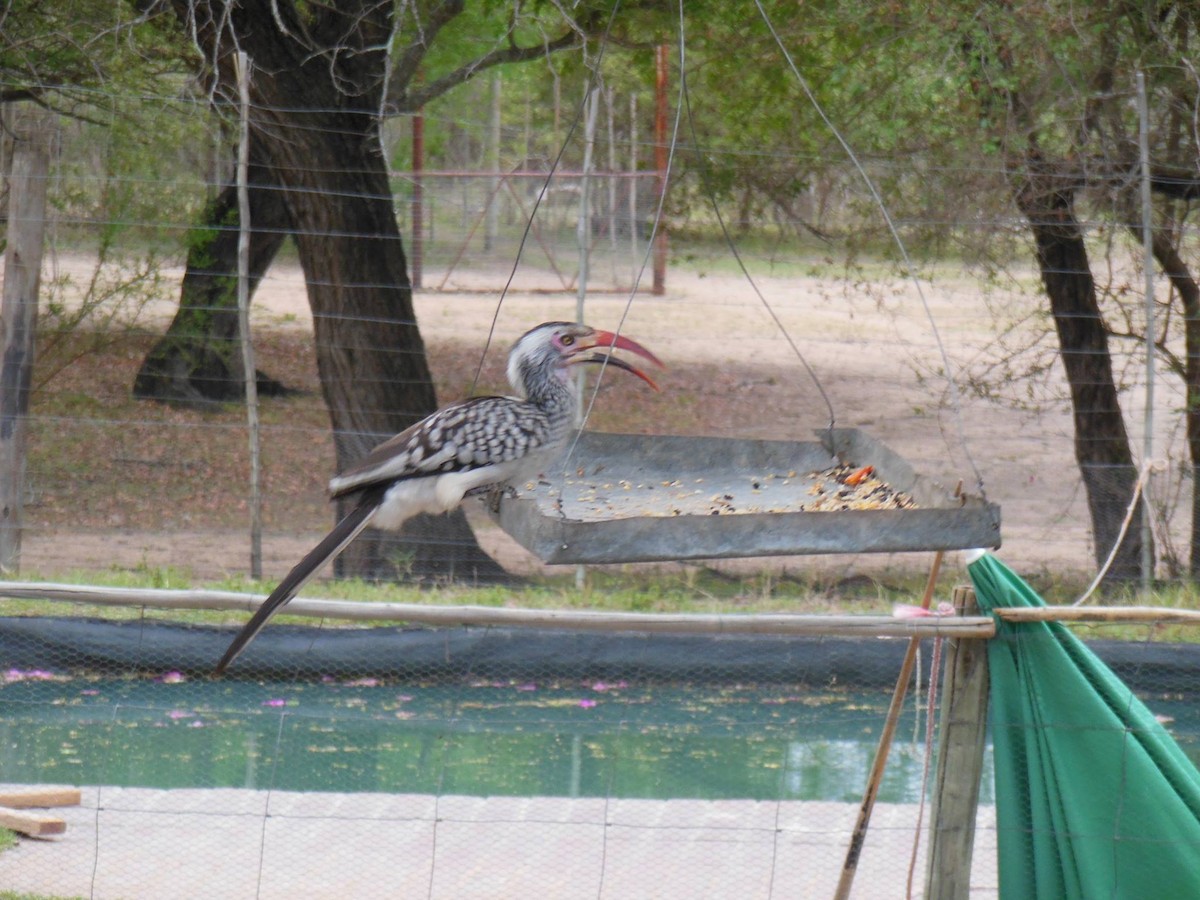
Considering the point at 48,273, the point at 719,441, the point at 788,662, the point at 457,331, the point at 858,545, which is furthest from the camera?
the point at 457,331

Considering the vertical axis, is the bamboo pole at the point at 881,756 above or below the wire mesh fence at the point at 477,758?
above

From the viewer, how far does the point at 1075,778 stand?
2750 mm

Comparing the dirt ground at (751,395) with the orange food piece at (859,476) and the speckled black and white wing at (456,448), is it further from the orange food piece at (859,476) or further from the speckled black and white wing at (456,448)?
the speckled black and white wing at (456,448)

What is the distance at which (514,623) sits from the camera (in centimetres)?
293

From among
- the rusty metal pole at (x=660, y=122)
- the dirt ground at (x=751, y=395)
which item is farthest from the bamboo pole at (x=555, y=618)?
the rusty metal pole at (x=660, y=122)

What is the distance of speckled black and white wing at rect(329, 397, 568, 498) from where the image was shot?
9.52 ft

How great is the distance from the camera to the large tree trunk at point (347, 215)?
6.41 metres

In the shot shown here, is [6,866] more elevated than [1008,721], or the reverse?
[1008,721]

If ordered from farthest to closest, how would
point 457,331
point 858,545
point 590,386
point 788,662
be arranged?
point 457,331 < point 590,386 < point 788,662 < point 858,545

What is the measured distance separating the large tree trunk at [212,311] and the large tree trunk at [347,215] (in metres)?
1.40

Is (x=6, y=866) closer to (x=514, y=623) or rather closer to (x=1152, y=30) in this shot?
(x=514, y=623)

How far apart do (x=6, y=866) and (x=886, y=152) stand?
5.17m

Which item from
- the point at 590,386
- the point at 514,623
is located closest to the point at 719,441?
the point at 514,623

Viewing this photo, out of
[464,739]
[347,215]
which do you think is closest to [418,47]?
[347,215]
